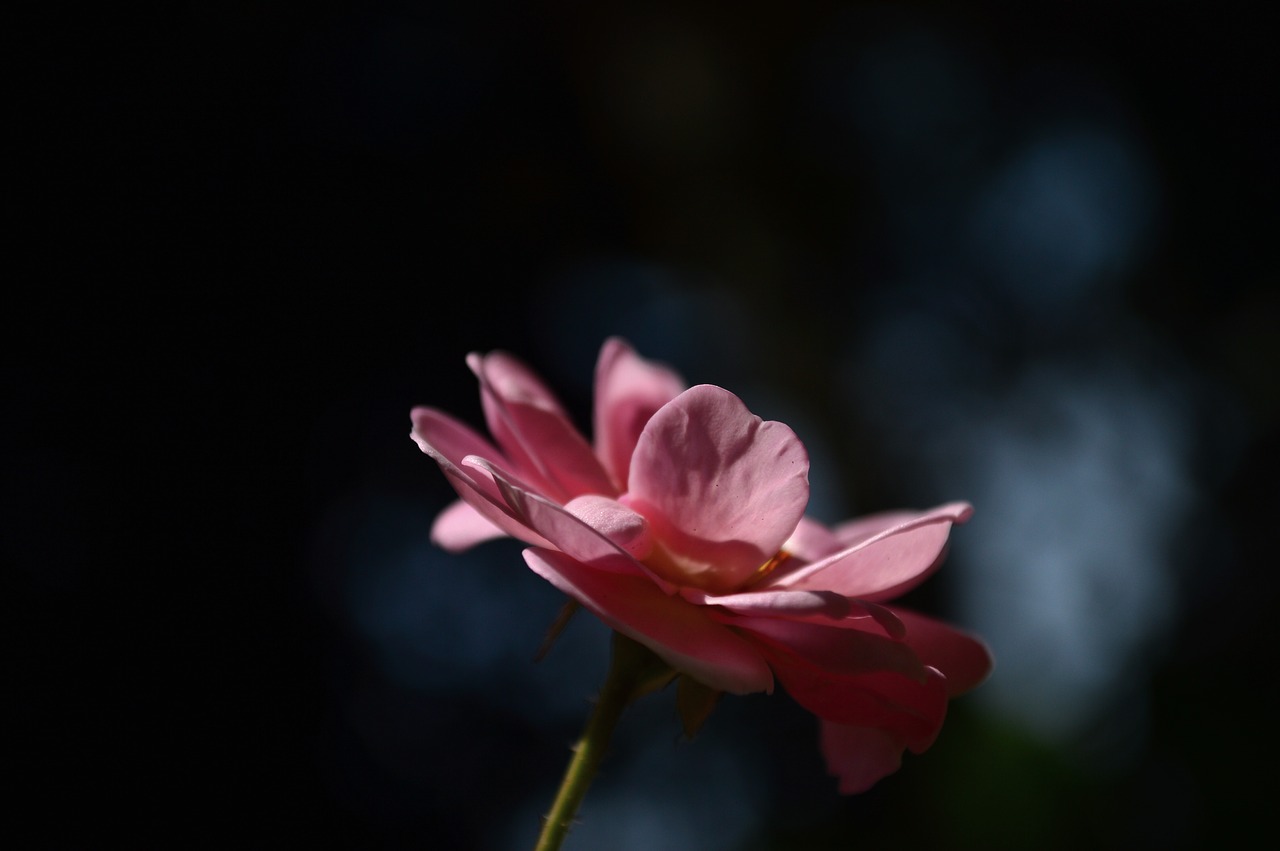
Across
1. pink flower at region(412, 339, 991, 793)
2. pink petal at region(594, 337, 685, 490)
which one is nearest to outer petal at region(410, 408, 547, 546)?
pink flower at region(412, 339, 991, 793)

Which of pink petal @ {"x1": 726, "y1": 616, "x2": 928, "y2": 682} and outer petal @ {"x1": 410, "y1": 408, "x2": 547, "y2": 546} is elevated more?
pink petal @ {"x1": 726, "y1": 616, "x2": 928, "y2": 682}

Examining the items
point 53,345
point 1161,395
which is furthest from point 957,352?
point 53,345

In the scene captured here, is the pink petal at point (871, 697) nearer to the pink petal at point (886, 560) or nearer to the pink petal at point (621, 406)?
the pink petal at point (886, 560)

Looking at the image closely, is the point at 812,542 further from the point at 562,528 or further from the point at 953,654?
the point at 562,528

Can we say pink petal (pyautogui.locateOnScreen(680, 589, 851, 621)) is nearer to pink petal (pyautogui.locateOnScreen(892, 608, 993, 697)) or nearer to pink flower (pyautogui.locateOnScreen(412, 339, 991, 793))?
pink flower (pyautogui.locateOnScreen(412, 339, 991, 793))

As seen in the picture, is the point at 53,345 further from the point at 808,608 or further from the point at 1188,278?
the point at 1188,278

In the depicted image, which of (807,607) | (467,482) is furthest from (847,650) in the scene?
(467,482)

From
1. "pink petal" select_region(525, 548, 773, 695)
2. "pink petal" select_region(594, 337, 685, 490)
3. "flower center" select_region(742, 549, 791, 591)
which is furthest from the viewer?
"pink petal" select_region(594, 337, 685, 490)

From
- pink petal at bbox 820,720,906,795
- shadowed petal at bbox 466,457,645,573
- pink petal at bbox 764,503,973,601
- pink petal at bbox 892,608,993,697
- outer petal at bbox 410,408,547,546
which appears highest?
pink petal at bbox 764,503,973,601
